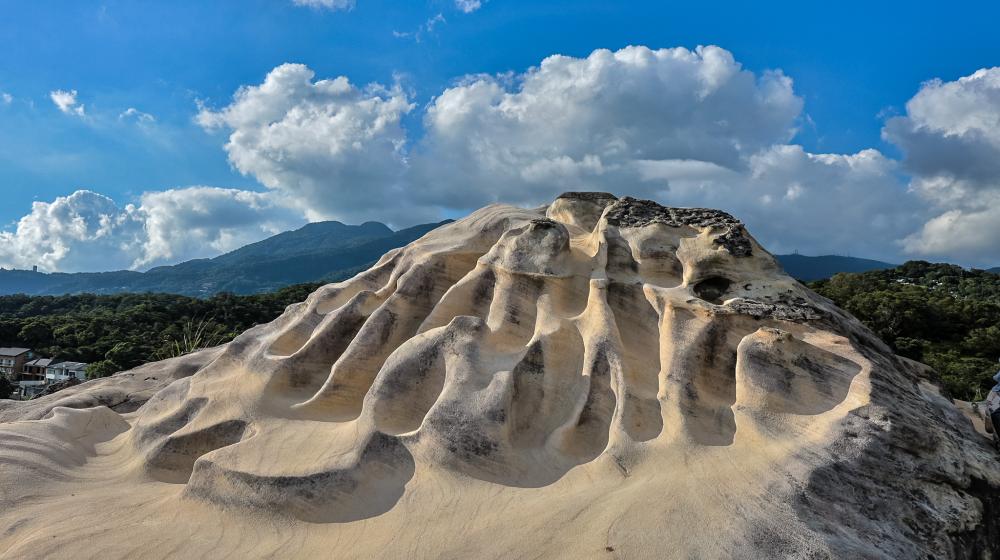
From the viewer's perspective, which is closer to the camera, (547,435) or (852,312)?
(547,435)

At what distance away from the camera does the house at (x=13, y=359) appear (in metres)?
44.6

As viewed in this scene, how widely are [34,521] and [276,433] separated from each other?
2796mm

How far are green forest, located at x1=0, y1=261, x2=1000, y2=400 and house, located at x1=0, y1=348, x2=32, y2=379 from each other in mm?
1447

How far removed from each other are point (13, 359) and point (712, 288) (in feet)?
177

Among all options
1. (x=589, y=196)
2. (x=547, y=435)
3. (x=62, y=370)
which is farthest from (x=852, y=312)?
(x=62, y=370)

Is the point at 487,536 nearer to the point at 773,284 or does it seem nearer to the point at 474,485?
A: the point at 474,485

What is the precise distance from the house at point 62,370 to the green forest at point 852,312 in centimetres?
207

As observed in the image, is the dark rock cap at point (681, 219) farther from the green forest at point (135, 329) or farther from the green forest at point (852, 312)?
the green forest at point (135, 329)

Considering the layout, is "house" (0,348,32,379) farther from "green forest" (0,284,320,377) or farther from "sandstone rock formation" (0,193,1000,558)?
"sandstone rock formation" (0,193,1000,558)

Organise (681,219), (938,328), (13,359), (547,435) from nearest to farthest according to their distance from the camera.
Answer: (547,435) < (681,219) < (938,328) < (13,359)

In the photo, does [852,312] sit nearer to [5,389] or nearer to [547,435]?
[547,435]

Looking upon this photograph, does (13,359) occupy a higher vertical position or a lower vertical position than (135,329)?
lower

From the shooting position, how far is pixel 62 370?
137 feet

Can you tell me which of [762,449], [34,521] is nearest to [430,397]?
[762,449]
